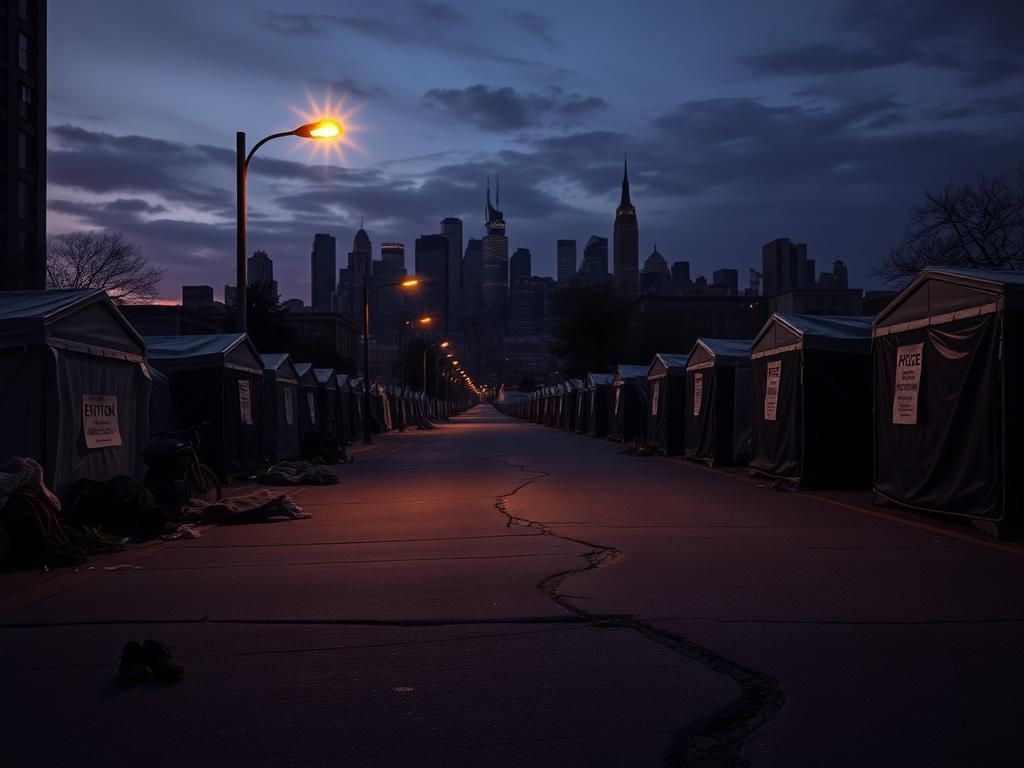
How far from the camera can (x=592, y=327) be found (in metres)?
77.7

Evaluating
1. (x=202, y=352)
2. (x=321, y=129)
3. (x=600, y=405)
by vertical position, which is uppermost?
(x=321, y=129)

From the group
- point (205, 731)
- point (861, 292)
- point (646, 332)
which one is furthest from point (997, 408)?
point (861, 292)

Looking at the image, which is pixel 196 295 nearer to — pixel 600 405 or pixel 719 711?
pixel 600 405

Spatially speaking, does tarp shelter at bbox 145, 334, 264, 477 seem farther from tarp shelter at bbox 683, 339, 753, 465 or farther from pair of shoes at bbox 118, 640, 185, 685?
pair of shoes at bbox 118, 640, 185, 685

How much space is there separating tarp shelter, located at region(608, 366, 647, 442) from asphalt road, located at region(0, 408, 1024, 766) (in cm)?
2601

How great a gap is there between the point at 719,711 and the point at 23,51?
68367mm

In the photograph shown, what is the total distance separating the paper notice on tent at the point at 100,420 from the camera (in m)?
12.1

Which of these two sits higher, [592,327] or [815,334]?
[592,327]

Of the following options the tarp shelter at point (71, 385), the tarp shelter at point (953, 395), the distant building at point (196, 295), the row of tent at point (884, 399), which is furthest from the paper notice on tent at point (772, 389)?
the distant building at point (196, 295)

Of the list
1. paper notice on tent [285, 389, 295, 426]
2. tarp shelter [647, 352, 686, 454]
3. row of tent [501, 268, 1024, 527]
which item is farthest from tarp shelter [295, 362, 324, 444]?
row of tent [501, 268, 1024, 527]

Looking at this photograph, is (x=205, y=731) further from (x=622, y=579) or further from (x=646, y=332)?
(x=646, y=332)

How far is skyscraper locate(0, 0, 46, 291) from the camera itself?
2307 inches

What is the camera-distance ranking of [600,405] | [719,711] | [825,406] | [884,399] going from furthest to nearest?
1. [600,405]
2. [825,406]
3. [884,399]
4. [719,711]

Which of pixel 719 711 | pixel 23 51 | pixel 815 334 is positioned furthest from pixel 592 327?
pixel 719 711
